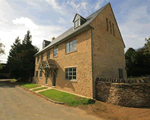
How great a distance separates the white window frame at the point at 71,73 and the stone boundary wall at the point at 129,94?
4.27 m

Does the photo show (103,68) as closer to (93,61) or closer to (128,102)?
(93,61)

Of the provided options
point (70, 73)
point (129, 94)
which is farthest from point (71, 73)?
point (129, 94)

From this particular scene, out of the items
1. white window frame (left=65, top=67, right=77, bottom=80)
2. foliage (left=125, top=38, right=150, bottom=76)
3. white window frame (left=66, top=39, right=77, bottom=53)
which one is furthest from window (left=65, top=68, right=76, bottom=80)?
foliage (left=125, top=38, right=150, bottom=76)

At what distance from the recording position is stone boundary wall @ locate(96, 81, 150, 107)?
21.4 ft

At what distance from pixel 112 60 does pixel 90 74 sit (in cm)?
455

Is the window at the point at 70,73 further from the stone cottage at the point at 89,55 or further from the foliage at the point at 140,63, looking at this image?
the foliage at the point at 140,63

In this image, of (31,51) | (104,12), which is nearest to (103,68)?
(104,12)

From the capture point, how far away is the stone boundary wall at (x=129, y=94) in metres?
6.53

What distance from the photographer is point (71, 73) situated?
11.0 metres

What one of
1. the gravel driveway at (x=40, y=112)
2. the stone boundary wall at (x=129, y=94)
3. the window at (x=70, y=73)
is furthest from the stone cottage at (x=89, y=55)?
the gravel driveway at (x=40, y=112)

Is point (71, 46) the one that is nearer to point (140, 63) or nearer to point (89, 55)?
point (89, 55)

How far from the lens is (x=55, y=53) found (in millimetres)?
15008

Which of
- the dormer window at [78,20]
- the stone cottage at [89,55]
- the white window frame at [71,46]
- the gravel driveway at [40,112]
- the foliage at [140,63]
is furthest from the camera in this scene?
the foliage at [140,63]

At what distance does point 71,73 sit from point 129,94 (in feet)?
20.8
